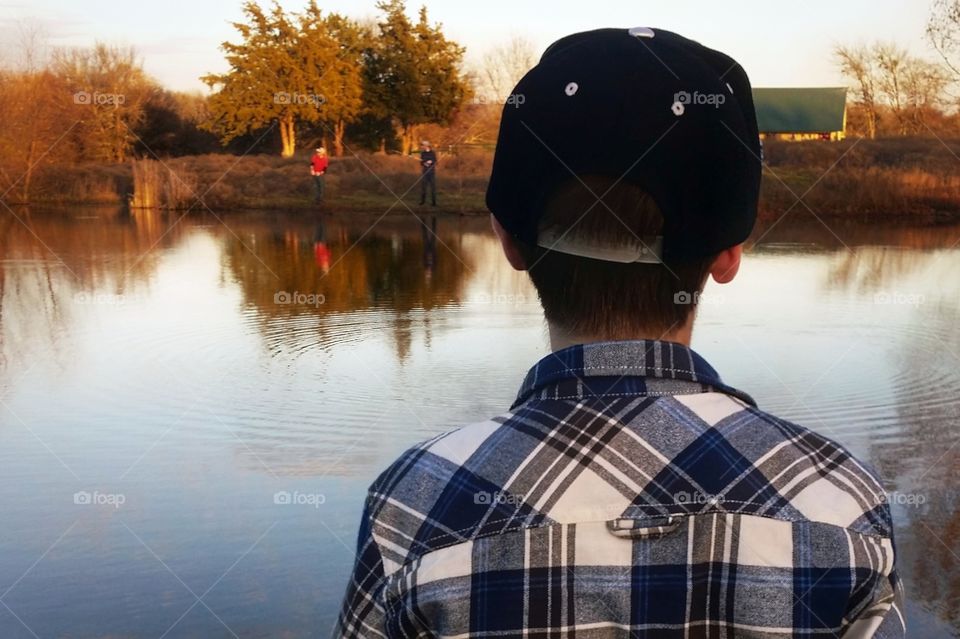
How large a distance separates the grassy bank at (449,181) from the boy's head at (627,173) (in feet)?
59.4

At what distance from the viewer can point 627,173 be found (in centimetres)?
93

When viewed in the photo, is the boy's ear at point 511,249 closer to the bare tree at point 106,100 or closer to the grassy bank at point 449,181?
the grassy bank at point 449,181

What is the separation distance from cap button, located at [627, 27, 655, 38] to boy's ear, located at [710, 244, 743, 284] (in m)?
0.24

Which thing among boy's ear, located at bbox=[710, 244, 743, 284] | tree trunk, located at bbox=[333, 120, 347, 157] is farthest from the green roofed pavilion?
boy's ear, located at bbox=[710, 244, 743, 284]

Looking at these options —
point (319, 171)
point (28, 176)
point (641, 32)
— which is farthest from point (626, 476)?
point (28, 176)

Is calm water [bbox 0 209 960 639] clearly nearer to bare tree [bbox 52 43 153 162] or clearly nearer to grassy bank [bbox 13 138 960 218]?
grassy bank [bbox 13 138 960 218]

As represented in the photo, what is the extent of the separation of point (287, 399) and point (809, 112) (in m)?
38.9

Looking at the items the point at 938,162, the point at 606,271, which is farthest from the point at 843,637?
the point at 938,162

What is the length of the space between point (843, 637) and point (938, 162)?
22.0 m

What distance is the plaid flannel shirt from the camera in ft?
2.83

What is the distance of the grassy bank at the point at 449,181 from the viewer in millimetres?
17734

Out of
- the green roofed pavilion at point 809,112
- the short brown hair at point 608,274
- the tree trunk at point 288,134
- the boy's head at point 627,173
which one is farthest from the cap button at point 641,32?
the green roofed pavilion at point 809,112

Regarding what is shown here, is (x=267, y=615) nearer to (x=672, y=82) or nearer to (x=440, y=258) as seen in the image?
(x=672, y=82)

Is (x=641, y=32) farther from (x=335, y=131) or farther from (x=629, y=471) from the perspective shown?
(x=335, y=131)
